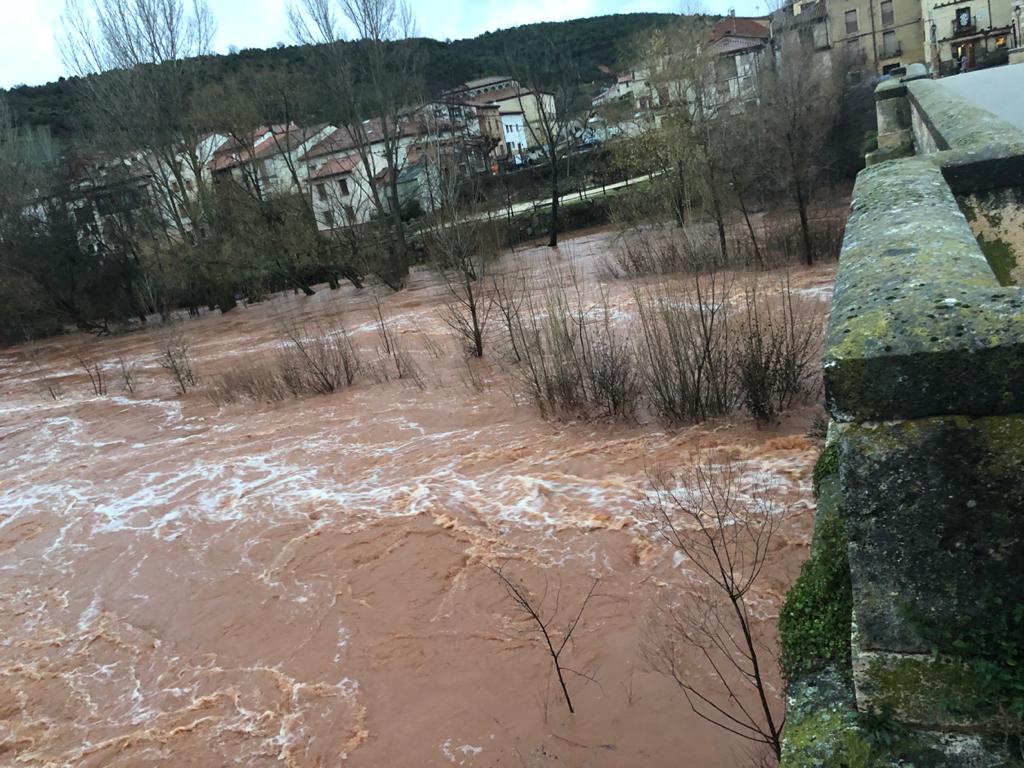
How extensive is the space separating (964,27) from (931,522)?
2158 inches

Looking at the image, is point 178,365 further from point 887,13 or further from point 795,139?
point 887,13

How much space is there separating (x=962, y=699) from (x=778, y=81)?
19.8 meters

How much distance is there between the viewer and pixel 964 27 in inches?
1750

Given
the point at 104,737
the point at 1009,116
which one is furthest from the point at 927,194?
the point at 1009,116

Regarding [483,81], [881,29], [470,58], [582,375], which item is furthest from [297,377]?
[470,58]

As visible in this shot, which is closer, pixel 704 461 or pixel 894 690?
pixel 894 690

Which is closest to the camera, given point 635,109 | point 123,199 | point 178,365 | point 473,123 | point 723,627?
point 723,627

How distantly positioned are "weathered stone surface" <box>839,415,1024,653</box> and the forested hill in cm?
3607

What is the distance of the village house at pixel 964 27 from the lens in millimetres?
43750

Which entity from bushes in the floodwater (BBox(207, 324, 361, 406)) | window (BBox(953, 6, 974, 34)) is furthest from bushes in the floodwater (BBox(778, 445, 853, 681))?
window (BBox(953, 6, 974, 34))

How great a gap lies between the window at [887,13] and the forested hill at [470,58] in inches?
Result: 540

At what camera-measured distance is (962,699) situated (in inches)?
56.2

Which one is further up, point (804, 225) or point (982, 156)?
point (982, 156)

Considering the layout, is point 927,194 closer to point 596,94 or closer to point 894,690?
point 894,690
